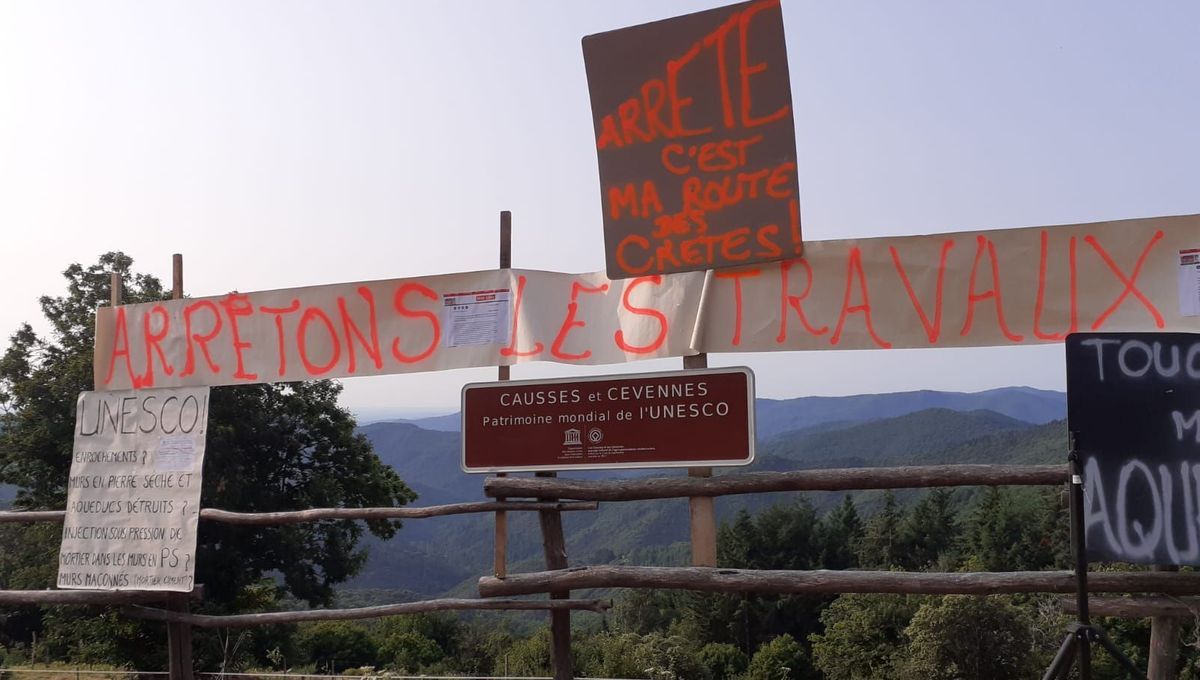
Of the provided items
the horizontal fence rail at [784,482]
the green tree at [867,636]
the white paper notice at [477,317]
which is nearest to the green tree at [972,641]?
the green tree at [867,636]

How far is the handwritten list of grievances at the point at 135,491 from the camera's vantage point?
6.06 metres

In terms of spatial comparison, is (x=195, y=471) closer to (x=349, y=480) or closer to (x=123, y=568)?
(x=123, y=568)

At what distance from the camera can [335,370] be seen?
5695 millimetres

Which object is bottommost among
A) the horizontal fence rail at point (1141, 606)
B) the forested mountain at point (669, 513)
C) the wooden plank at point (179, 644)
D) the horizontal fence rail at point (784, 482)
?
the forested mountain at point (669, 513)

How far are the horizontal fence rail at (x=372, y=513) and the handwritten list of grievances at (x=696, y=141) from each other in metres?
1.21

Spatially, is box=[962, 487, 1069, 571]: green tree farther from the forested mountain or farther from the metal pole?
the metal pole

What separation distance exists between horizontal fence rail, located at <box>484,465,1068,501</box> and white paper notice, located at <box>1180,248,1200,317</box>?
0.82m

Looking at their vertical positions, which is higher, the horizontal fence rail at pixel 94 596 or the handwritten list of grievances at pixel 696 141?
the handwritten list of grievances at pixel 696 141

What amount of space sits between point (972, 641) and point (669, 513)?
3453 inches

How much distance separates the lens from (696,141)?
193 inches

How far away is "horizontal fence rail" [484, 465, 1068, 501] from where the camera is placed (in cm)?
442

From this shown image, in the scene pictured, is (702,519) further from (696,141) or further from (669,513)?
(669,513)

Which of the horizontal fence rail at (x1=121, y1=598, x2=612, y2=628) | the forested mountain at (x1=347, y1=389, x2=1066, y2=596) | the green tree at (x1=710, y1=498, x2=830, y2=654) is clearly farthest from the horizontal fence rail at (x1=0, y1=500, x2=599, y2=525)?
the forested mountain at (x1=347, y1=389, x2=1066, y2=596)

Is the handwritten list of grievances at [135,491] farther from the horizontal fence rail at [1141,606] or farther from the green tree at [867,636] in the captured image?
the green tree at [867,636]
